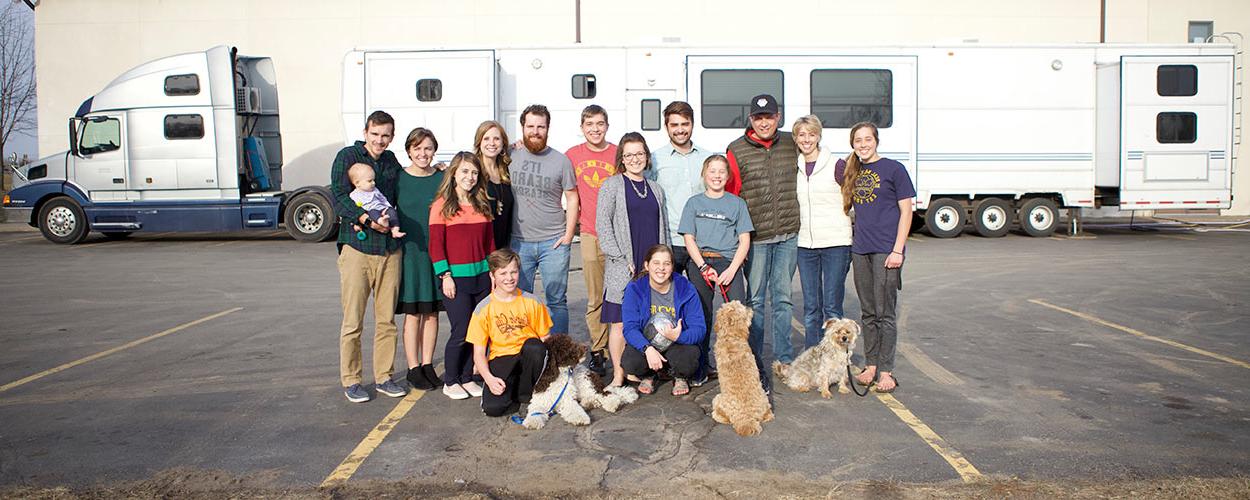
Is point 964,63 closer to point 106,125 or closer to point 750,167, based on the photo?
point 750,167

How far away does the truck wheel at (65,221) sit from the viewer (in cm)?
1762

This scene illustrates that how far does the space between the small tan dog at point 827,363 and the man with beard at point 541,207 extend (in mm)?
1640

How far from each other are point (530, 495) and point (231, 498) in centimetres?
134

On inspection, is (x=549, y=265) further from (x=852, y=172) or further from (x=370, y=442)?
(x=852, y=172)

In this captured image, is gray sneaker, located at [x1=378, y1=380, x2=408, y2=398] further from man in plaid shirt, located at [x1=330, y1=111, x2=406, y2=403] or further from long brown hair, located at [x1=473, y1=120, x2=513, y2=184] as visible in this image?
long brown hair, located at [x1=473, y1=120, x2=513, y2=184]

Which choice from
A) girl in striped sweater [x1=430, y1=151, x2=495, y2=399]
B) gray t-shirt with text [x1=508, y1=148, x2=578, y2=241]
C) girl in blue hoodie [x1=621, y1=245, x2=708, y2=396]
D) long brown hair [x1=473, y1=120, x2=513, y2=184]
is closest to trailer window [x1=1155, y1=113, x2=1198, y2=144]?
girl in blue hoodie [x1=621, y1=245, x2=708, y2=396]

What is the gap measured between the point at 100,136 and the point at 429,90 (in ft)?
22.2

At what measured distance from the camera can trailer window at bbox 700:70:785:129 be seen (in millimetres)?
16062

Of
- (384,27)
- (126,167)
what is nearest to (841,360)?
(126,167)

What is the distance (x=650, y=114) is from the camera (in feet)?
52.2

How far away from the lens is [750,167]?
5.91 m

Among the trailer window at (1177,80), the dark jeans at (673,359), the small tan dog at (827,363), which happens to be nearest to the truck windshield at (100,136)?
the dark jeans at (673,359)

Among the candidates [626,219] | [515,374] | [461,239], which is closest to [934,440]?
[626,219]

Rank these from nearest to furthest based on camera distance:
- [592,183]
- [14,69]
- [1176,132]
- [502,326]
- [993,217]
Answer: [502,326] < [592,183] < [1176,132] < [993,217] < [14,69]
